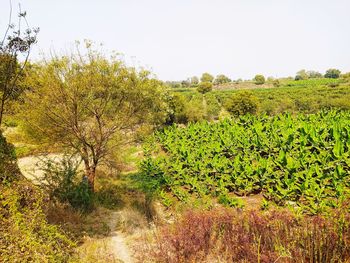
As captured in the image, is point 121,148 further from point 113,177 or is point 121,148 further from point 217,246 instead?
point 217,246

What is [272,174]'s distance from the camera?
964 centimetres

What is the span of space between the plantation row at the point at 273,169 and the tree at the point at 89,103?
139 inches

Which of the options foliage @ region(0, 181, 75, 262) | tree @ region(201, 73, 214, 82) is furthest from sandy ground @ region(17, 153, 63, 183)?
tree @ region(201, 73, 214, 82)

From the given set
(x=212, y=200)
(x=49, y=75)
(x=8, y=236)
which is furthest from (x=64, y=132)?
(x=212, y=200)

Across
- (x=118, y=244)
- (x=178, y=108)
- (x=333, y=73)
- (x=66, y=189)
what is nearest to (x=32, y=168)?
(x=66, y=189)

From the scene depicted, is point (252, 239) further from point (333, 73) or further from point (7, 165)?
point (333, 73)

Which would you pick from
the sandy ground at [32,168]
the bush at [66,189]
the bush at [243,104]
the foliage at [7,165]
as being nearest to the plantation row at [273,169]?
the bush at [66,189]

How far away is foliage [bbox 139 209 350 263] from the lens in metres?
4.02

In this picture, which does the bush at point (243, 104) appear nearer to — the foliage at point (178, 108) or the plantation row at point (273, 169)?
the foliage at point (178, 108)

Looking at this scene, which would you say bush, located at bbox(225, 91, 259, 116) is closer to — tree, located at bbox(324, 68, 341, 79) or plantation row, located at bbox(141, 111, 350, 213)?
plantation row, located at bbox(141, 111, 350, 213)

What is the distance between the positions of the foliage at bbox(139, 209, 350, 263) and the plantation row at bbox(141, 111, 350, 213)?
239 centimetres

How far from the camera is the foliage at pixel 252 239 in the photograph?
402 centimetres

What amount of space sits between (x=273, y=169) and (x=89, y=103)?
822 centimetres

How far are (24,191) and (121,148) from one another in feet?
16.3
